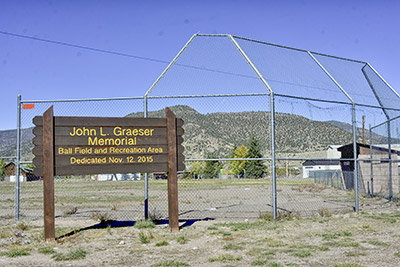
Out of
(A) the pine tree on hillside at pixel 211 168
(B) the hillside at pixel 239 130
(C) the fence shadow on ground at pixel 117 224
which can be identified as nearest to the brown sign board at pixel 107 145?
(C) the fence shadow on ground at pixel 117 224

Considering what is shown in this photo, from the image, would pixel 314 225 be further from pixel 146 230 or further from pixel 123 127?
pixel 123 127

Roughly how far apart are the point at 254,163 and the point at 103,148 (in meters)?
7.25

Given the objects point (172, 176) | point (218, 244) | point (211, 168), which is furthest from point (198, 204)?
point (218, 244)

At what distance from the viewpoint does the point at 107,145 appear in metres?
10.3

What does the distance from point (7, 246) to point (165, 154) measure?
4.12 metres

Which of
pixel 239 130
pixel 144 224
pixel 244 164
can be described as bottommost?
pixel 144 224

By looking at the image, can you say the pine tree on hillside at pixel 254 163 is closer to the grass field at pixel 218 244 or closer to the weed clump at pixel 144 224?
the grass field at pixel 218 244

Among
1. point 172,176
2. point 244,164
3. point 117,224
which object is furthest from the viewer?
point 244,164

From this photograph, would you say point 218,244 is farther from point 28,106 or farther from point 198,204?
point 198,204

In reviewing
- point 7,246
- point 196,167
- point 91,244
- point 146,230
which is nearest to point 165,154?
point 146,230

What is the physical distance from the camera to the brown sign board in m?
9.91

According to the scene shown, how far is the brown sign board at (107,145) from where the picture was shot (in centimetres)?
991

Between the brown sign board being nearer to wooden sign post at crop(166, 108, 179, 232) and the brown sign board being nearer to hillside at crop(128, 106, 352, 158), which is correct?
wooden sign post at crop(166, 108, 179, 232)

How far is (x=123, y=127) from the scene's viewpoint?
34.3 feet
